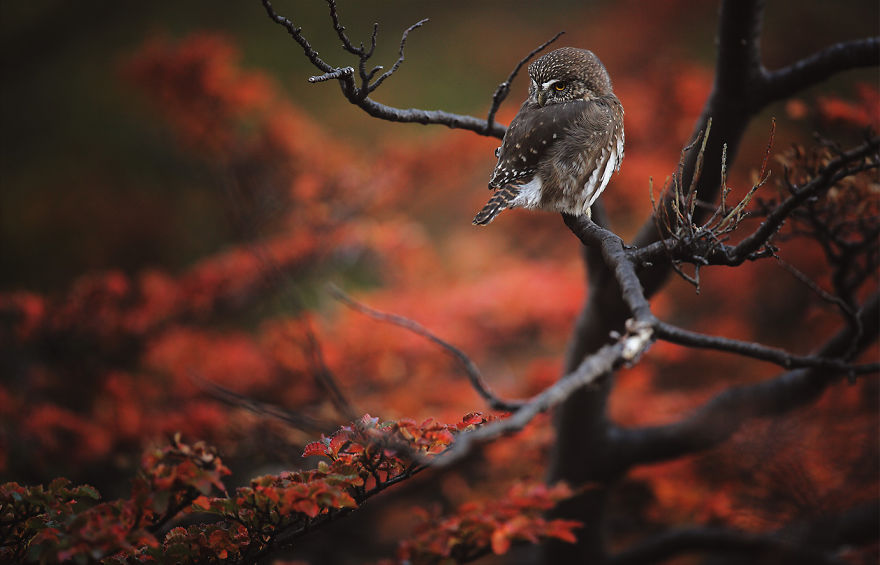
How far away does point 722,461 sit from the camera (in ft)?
11.1

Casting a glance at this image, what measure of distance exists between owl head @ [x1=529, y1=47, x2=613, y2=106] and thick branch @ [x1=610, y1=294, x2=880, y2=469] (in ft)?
5.19

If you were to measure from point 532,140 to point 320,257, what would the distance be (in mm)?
3468

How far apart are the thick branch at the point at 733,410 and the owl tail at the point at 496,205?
1694 millimetres

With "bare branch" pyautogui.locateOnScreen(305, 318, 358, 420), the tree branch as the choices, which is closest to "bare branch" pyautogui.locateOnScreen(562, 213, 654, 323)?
the tree branch

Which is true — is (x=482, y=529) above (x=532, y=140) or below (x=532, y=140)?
below

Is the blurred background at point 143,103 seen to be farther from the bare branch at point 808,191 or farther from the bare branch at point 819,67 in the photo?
the bare branch at point 808,191

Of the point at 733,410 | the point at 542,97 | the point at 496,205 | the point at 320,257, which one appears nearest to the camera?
the point at 496,205

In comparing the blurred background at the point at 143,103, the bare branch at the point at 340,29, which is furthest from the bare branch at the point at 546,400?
the blurred background at the point at 143,103

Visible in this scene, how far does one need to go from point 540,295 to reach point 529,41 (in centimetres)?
448

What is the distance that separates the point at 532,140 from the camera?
1924 mm

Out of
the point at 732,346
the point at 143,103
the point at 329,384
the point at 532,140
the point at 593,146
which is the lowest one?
the point at 732,346

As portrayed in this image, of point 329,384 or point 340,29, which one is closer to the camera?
point 340,29

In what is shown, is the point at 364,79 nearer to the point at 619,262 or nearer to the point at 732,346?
the point at 619,262

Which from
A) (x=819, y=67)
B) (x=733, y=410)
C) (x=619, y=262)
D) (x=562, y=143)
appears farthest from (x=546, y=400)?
(x=733, y=410)
